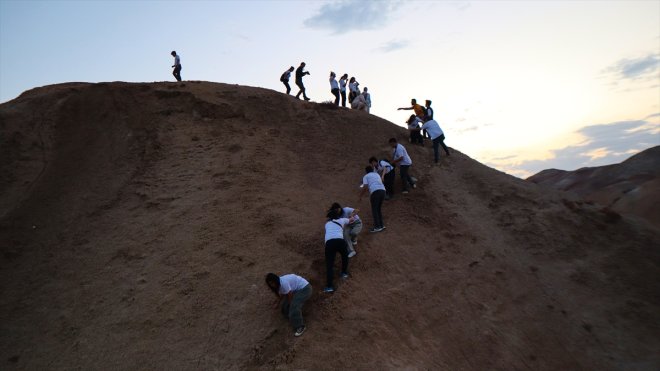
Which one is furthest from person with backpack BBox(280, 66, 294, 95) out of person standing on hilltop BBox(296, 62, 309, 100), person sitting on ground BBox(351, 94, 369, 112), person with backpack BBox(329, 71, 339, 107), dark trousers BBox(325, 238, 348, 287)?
dark trousers BBox(325, 238, 348, 287)

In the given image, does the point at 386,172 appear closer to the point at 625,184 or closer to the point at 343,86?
the point at 343,86

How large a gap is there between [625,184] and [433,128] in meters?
21.0

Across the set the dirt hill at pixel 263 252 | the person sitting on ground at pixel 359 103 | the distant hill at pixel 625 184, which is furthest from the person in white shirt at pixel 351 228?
the distant hill at pixel 625 184

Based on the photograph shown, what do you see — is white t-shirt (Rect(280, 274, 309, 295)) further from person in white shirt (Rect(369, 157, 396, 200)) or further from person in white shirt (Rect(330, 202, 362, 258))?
person in white shirt (Rect(369, 157, 396, 200))

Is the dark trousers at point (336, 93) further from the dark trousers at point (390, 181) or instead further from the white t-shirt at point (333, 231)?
the white t-shirt at point (333, 231)

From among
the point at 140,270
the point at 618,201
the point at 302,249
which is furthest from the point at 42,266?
the point at 618,201

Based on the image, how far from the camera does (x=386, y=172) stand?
428 inches

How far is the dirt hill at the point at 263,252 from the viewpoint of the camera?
739cm

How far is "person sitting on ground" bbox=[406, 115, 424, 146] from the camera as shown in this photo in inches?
545

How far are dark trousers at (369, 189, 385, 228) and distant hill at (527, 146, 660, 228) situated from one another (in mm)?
17357

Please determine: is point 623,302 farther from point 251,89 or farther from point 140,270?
point 251,89

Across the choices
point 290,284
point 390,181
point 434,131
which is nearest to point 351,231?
point 290,284

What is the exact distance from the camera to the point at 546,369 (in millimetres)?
7688

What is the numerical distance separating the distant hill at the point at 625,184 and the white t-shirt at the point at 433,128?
1453cm
